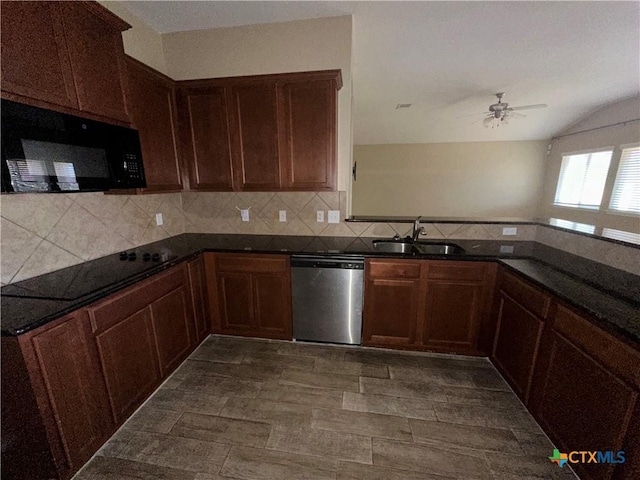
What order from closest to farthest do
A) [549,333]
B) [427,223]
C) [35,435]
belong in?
[35,435]
[549,333]
[427,223]

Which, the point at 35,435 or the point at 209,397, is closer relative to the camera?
the point at 35,435

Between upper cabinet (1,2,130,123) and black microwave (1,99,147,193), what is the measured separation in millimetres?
82

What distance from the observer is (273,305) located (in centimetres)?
234

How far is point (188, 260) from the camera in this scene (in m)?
2.12

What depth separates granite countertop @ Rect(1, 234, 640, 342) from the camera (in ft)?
3.83

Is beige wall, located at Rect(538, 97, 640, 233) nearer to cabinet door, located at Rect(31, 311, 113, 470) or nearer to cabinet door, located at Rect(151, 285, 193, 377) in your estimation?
cabinet door, located at Rect(151, 285, 193, 377)

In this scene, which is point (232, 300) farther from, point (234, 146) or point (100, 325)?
point (234, 146)

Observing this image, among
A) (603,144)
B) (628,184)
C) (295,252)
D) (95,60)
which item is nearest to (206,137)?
(95,60)

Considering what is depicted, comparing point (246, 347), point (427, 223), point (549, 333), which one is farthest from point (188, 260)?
point (549, 333)

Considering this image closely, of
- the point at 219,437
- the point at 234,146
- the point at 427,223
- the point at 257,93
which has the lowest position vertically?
the point at 219,437

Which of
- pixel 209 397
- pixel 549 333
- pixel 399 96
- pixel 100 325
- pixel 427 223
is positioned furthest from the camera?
pixel 399 96

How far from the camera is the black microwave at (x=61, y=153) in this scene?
112 cm

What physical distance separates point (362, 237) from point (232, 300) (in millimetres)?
1397

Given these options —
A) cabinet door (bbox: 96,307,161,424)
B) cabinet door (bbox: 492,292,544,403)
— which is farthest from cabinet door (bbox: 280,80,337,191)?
cabinet door (bbox: 492,292,544,403)
